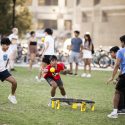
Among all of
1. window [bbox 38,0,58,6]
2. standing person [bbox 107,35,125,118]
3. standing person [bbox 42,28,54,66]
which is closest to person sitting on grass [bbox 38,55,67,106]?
standing person [bbox 107,35,125,118]

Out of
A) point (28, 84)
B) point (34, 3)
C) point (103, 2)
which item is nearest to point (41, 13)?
point (34, 3)

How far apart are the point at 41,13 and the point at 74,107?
78444mm

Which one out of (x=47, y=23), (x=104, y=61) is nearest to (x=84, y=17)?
(x=104, y=61)

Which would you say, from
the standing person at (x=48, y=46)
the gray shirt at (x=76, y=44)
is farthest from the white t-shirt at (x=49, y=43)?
the gray shirt at (x=76, y=44)

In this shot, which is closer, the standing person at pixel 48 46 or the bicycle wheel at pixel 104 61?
the standing person at pixel 48 46

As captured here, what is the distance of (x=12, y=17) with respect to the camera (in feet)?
136

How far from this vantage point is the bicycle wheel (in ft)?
105

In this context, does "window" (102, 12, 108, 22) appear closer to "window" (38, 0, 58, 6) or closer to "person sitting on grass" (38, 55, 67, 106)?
"window" (38, 0, 58, 6)

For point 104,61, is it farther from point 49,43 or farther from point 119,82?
point 119,82

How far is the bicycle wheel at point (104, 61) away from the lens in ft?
105

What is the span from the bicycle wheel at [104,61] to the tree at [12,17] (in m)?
9.83

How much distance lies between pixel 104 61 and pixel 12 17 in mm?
11435

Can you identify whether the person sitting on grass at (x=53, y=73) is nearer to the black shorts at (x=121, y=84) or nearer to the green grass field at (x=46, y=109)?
the green grass field at (x=46, y=109)

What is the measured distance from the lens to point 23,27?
45125 mm
